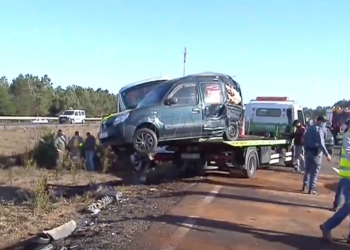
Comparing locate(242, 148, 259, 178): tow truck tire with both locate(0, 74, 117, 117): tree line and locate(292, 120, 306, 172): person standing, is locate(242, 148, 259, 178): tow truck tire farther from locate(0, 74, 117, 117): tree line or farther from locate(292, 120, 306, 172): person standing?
locate(0, 74, 117, 117): tree line

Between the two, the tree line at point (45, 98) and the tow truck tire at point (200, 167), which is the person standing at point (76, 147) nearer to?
the tow truck tire at point (200, 167)

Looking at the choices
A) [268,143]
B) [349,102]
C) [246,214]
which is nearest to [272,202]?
[246,214]

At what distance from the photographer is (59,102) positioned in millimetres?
88125

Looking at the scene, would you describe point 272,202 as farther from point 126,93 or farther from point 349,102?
point 349,102

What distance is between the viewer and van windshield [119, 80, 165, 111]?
55.1 ft

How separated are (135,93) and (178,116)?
11.4 ft

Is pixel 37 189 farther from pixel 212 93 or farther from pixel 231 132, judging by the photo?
pixel 231 132

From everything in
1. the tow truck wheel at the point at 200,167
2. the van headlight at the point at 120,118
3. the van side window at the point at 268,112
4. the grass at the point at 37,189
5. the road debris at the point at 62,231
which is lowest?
the grass at the point at 37,189

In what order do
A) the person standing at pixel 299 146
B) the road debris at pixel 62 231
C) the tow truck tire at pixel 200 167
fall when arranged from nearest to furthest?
1. the road debris at pixel 62 231
2. the tow truck tire at pixel 200 167
3. the person standing at pixel 299 146

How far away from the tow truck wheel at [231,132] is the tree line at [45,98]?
62.8 metres

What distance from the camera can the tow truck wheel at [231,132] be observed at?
15.1 metres

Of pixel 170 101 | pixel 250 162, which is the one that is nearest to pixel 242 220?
pixel 170 101

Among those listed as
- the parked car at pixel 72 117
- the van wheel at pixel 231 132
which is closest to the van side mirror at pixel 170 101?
the van wheel at pixel 231 132

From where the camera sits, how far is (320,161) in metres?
13.2
